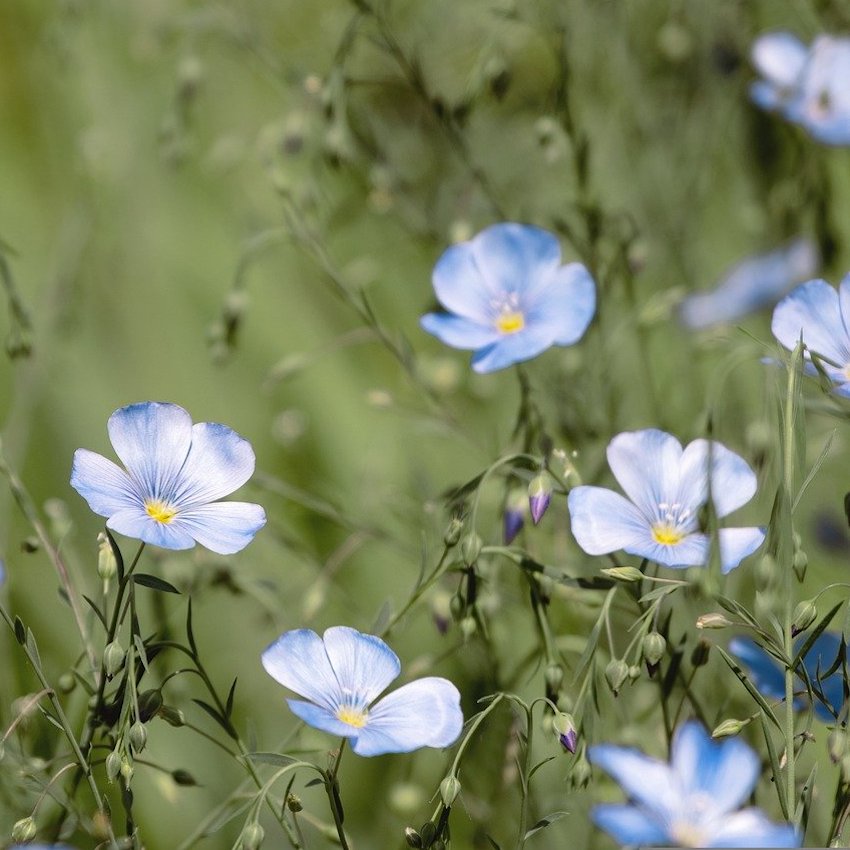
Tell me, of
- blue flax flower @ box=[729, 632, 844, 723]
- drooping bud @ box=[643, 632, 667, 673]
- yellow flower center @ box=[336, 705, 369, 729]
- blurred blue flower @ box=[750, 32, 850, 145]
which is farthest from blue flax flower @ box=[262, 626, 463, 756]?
blurred blue flower @ box=[750, 32, 850, 145]

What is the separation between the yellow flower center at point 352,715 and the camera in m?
0.60

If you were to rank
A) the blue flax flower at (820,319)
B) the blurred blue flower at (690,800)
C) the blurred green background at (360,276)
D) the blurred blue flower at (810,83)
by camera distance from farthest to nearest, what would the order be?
1. the blurred blue flower at (810,83)
2. the blurred green background at (360,276)
3. the blue flax flower at (820,319)
4. the blurred blue flower at (690,800)

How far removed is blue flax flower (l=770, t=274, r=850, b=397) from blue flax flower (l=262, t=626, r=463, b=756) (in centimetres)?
31

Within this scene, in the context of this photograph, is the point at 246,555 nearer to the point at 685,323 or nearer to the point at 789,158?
the point at 685,323

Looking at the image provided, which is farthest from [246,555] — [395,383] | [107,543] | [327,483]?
[107,543]

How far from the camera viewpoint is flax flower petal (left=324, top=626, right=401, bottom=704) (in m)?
0.62

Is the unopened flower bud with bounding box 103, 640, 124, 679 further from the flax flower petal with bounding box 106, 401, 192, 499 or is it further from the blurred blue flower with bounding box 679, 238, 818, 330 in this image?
the blurred blue flower with bounding box 679, 238, 818, 330

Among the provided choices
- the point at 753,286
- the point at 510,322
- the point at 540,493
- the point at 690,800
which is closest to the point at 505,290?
the point at 510,322

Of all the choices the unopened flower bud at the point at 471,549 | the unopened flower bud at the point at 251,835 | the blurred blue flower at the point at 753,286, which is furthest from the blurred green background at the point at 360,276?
the unopened flower bud at the point at 251,835

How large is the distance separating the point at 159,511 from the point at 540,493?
0.76 ft

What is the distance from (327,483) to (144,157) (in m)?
0.51

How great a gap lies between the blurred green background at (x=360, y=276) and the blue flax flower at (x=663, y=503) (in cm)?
8

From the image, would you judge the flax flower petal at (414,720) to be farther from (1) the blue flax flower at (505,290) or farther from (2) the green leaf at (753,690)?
(1) the blue flax flower at (505,290)

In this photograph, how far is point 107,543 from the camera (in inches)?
25.1
